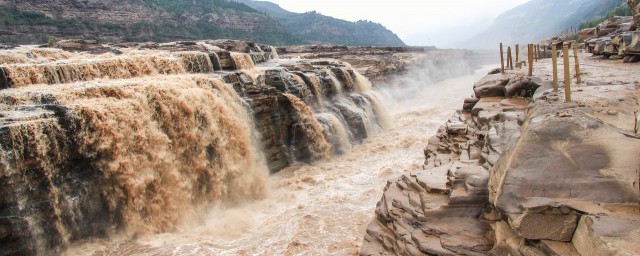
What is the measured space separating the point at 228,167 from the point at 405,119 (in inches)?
483

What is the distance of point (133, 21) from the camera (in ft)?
176

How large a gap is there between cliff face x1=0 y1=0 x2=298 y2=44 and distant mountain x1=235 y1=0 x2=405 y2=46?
2588 cm

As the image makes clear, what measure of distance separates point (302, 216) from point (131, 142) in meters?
4.01

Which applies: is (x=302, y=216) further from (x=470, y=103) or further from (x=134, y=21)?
(x=134, y=21)

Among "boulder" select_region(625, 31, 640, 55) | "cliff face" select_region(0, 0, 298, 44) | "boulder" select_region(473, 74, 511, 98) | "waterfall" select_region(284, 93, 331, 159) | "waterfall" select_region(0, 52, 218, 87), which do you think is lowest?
"waterfall" select_region(284, 93, 331, 159)

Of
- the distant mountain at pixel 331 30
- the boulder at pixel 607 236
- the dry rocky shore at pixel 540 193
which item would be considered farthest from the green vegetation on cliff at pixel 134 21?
the boulder at pixel 607 236

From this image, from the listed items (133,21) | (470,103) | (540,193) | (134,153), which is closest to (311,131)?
(470,103)

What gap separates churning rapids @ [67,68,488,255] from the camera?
7.52 meters

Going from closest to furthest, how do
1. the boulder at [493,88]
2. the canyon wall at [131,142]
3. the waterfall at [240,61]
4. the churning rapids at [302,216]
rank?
the canyon wall at [131,142] → the churning rapids at [302,216] → the boulder at [493,88] → the waterfall at [240,61]

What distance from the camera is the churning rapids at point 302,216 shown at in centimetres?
752

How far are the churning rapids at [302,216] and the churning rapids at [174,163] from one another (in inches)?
1.5

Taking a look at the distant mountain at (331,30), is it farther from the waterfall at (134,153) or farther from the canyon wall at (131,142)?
the waterfall at (134,153)

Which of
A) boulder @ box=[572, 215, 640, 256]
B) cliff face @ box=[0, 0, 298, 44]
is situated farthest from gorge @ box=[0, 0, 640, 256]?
cliff face @ box=[0, 0, 298, 44]

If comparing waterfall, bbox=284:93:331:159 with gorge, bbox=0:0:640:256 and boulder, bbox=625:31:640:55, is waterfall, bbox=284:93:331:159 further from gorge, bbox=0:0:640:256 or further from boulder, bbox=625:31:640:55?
boulder, bbox=625:31:640:55
